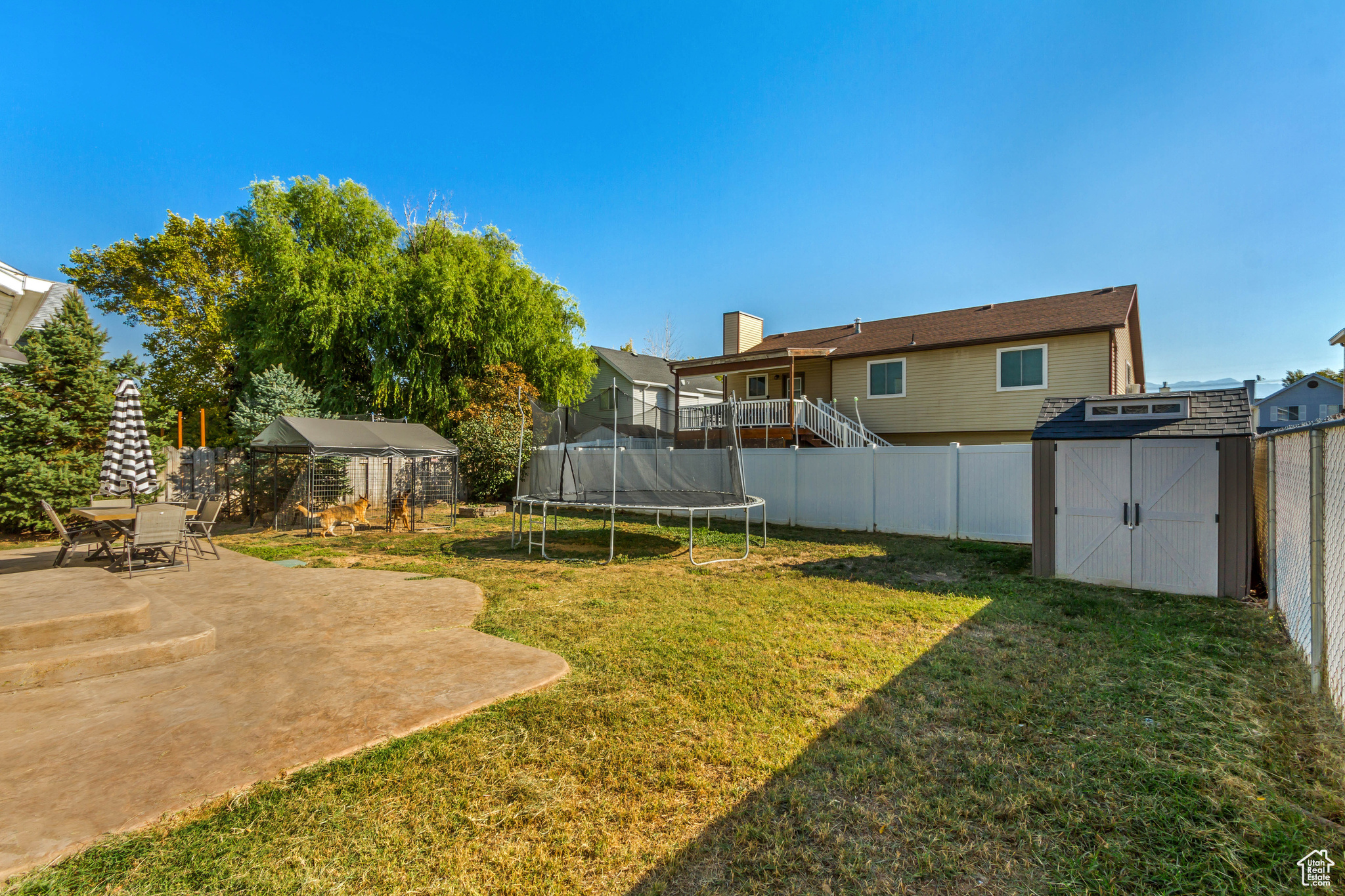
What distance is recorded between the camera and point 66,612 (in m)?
4.40

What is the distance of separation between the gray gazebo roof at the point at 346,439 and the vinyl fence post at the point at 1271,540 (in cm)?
1432

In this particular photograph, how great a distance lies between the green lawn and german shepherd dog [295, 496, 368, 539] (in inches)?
362

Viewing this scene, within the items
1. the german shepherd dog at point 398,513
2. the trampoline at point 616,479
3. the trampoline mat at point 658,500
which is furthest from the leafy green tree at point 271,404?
the trampoline mat at point 658,500

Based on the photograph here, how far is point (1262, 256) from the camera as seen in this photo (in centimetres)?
1348

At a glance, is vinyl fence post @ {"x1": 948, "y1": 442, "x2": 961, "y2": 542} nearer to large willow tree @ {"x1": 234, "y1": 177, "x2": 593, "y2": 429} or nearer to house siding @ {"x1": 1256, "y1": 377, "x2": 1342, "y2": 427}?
large willow tree @ {"x1": 234, "y1": 177, "x2": 593, "y2": 429}

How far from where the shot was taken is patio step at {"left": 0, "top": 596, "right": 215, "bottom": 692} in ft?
12.9

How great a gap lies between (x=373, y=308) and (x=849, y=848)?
2072 cm

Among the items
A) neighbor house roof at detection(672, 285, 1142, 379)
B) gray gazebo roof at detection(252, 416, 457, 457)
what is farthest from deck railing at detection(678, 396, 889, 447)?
gray gazebo roof at detection(252, 416, 457, 457)

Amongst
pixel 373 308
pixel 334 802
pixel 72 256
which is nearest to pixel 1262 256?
pixel 334 802

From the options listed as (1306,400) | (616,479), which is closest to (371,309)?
(616,479)

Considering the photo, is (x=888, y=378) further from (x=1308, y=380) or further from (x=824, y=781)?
(x=1308, y=380)

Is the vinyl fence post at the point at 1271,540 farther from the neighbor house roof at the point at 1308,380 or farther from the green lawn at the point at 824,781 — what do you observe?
the neighbor house roof at the point at 1308,380

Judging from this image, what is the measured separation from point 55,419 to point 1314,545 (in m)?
17.7

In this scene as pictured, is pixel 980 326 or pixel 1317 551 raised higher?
pixel 980 326
